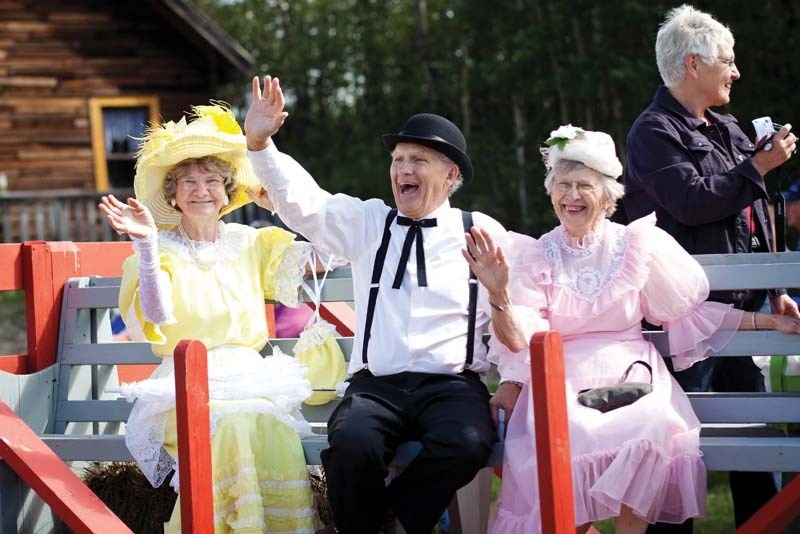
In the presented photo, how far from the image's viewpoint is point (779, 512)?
3.66m

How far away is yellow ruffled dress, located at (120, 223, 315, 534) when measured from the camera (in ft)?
13.1

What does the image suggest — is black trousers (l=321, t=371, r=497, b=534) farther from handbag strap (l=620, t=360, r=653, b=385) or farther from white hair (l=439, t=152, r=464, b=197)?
white hair (l=439, t=152, r=464, b=197)

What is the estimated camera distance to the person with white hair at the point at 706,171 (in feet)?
13.6

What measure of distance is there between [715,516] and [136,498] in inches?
116

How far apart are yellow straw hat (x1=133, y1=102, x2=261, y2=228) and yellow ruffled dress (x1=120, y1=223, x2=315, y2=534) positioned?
122mm

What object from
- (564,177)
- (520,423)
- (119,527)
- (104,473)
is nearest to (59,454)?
(104,473)

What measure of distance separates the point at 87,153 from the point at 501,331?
52.6 feet

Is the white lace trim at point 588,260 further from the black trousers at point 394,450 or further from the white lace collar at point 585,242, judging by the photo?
the black trousers at point 394,450

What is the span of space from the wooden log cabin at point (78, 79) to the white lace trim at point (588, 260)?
14967 mm

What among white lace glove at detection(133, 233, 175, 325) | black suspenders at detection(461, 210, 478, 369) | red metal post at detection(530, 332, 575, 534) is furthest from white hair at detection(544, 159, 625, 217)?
white lace glove at detection(133, 233, 175, 325)

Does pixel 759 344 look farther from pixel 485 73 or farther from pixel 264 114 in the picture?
pixel 485 73

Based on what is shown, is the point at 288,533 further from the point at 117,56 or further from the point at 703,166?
the point at 117,56

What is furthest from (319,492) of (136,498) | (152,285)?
(152,285)

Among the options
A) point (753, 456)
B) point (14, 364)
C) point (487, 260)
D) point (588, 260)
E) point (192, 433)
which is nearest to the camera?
point (192, 433)
